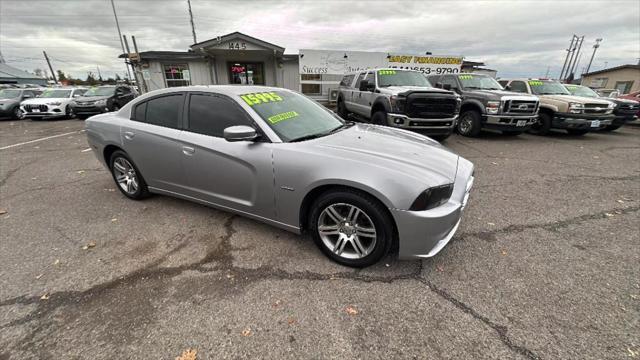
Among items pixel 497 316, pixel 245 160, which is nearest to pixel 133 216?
pixel 245 160

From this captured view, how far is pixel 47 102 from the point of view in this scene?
12672mm

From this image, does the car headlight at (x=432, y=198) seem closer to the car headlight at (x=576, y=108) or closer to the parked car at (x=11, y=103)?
the car headlight at (x=576, y=108)

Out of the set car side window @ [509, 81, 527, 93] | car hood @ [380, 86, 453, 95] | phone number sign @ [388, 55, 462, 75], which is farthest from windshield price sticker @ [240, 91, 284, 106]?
phone number sign @ [388, 55, 462, 75]

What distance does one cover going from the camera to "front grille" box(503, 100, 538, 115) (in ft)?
25.3

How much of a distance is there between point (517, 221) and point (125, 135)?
509cm

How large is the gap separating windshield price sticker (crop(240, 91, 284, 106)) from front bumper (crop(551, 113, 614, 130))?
936 centimetres

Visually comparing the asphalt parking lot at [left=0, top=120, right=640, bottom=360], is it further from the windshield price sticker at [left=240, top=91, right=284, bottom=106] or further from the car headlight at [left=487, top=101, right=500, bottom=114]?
the car headlight at [left=487, top=101, right=500, bottom=114]

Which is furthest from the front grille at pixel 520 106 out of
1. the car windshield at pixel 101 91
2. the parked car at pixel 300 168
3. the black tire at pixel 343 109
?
the car windshield at pixel 101 91

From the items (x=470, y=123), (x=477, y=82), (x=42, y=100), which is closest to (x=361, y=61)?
(x=477, y=82)

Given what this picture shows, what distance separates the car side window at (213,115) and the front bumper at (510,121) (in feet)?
25.5

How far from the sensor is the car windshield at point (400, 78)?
786cm

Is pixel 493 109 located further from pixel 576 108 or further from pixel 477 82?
pixel 576 108

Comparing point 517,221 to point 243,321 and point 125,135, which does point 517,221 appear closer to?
point 243,321

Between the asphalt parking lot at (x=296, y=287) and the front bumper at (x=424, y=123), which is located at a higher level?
the front bumper at (x=424, y=123)
